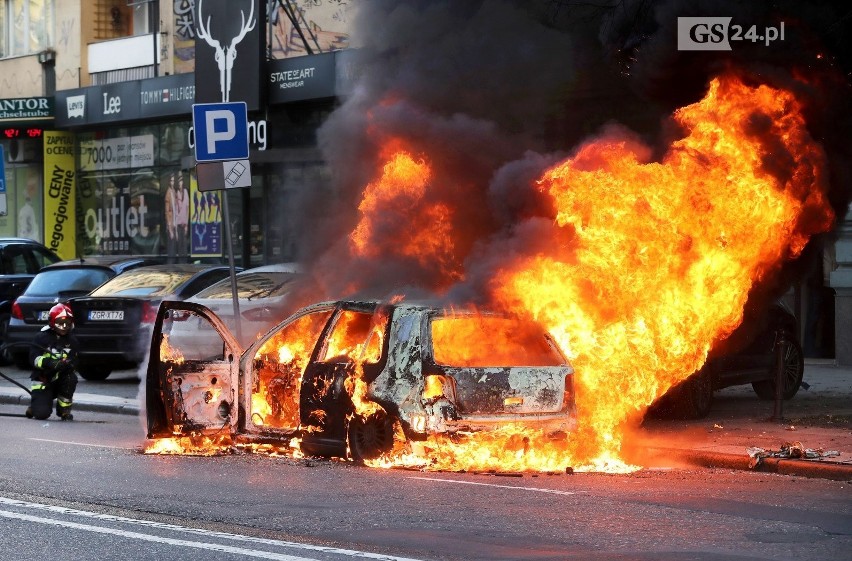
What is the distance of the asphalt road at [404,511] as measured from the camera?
25.6ft

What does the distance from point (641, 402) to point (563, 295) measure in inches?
42.1

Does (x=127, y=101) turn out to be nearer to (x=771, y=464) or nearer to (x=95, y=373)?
(x=95, y=373)

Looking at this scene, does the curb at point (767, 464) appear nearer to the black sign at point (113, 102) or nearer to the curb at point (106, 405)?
the curb at point (106, 405)

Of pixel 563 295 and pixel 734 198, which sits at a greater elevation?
pixel 734 198

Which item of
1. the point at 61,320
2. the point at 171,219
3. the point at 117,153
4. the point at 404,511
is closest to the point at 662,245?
the point at 404,511

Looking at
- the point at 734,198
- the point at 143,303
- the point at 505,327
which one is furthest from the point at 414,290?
the point at 143,303

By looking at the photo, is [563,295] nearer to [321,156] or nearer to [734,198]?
[734,198]

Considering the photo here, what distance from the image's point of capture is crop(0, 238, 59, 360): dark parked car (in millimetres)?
23141

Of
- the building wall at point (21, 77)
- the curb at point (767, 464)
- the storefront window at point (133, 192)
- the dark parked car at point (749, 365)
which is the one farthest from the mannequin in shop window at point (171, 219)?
the curb at point (767, 464)

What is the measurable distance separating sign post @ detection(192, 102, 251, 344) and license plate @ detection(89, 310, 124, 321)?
12.0ft

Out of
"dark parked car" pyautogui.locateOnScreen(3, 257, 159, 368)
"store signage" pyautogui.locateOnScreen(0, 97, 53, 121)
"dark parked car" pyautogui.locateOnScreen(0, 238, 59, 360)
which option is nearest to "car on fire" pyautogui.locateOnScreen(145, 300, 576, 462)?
"dark parked car" pyautogui.locateOnScreen(3, 257, 159, 368)

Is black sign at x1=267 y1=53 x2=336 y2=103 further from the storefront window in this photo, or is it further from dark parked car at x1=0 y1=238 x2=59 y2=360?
dark parked car at x1=0 y1=238 x2=59 y2=360

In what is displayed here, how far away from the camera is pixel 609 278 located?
11391 mm

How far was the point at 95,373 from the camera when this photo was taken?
2064 cm
